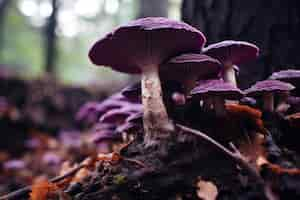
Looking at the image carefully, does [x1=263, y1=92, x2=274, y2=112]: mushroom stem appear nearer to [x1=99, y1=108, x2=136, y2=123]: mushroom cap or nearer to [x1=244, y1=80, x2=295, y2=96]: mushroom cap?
[x1=244, y1=80, x2=295, y2=96]: mushroom cap

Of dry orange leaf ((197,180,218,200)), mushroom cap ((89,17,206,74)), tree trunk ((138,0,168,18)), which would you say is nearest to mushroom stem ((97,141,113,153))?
mushroom cap ((89,17,206,74))

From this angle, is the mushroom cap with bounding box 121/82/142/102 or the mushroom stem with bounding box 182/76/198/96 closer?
the mushroom stem with bounding box 182/76/198/96

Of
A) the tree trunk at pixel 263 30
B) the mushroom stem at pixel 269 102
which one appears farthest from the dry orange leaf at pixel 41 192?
the tree trunk at pixel 263 30

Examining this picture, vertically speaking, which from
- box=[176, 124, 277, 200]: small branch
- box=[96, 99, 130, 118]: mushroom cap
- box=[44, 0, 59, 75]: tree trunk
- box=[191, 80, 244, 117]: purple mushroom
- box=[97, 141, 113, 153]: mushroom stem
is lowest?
box=[97, 141, 113, 153]: mushroom stem

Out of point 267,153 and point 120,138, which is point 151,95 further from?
point 120,138

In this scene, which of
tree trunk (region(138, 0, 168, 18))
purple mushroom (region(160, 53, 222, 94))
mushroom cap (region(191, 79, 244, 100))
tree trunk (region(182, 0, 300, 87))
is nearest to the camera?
mushroom cap (region(191, 79, 244, 100))

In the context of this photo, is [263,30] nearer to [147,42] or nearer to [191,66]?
[191,66]
